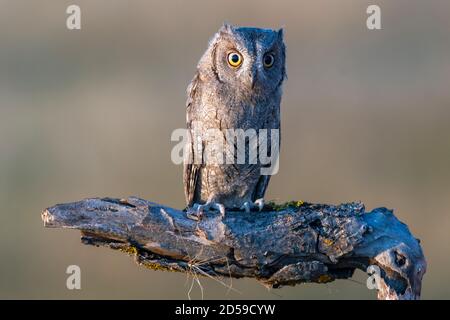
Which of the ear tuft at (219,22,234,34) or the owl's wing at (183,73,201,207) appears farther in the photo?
the owl's wing at (183,73,201,207)

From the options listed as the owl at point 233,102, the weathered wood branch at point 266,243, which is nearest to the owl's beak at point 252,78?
the owl at point 233,102

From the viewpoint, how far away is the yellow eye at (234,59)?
7.19 metres

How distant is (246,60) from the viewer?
7.12m

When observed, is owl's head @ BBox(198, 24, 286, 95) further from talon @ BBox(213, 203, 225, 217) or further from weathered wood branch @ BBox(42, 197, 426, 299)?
weathered wood branch @ BBox(42, 197, 426, 299)

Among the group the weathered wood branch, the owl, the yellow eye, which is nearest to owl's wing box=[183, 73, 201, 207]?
the owl

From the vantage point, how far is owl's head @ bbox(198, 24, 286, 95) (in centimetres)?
709

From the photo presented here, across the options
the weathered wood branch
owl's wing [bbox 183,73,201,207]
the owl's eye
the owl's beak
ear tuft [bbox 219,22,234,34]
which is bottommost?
the weathered wood branch

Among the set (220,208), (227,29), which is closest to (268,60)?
(227,29)

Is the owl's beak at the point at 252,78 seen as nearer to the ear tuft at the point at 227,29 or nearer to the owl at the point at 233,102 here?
the owl at the point at 233,102

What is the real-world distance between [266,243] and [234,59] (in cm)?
191

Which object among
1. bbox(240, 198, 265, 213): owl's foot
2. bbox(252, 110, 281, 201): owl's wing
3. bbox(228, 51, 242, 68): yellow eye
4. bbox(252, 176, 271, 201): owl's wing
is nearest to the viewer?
bbox(240, 198, 265, 213): owl's foot

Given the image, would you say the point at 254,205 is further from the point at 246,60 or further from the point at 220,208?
→ the point at 246,60

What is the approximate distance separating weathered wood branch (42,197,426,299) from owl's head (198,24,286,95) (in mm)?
1579

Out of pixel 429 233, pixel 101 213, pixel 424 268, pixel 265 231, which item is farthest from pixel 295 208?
pixel 429 233
